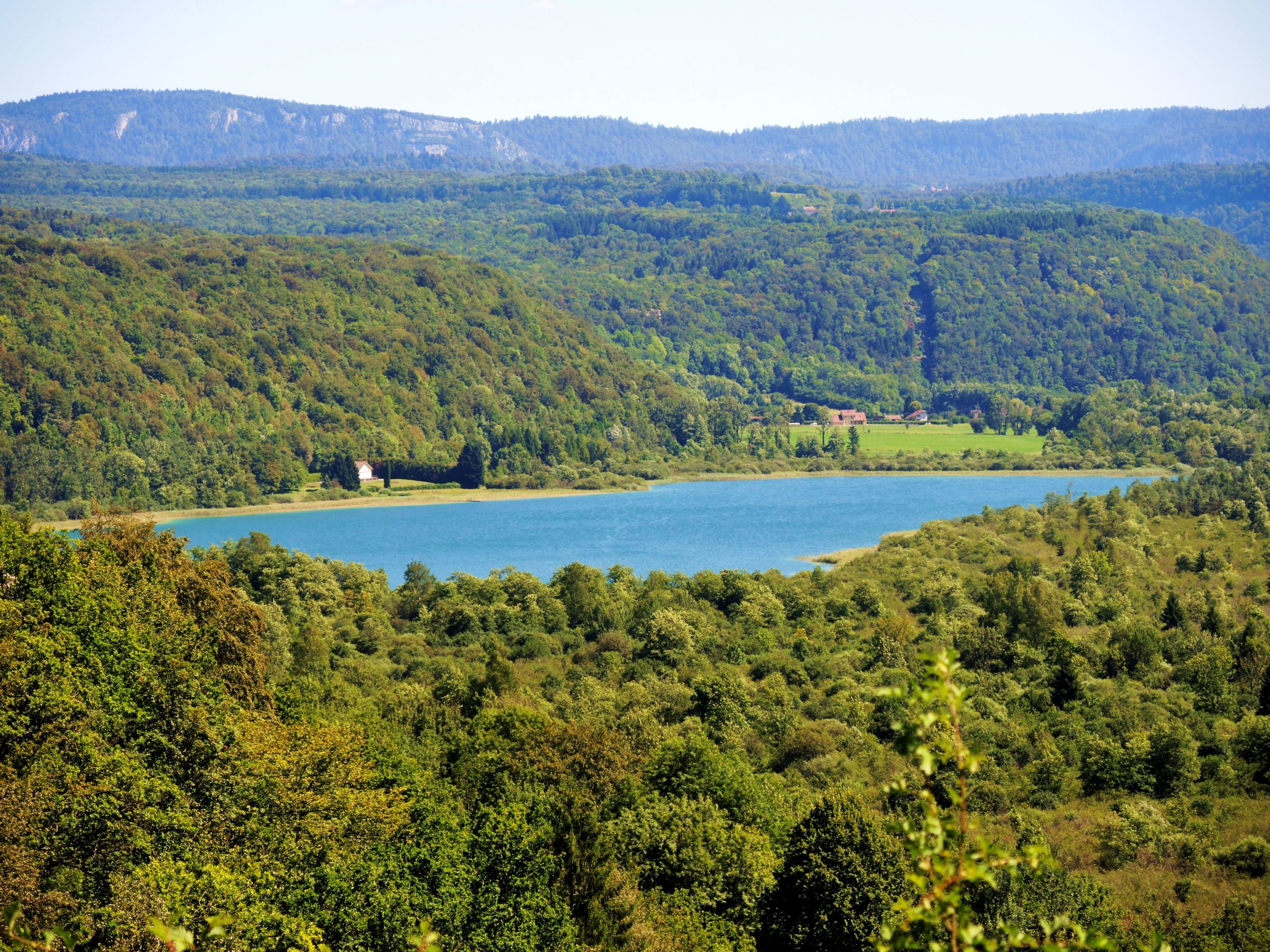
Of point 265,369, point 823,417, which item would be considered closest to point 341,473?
point 265,369

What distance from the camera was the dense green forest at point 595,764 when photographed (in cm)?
1714

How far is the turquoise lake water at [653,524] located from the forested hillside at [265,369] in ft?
39.2

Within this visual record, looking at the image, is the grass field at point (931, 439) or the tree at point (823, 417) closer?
the grass field at point (931, 439)

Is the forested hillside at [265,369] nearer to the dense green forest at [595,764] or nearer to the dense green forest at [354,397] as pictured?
the dense green forest at [354,397]

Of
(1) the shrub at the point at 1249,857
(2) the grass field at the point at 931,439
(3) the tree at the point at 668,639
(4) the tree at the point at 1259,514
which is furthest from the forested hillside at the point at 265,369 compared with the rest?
(1) the shrub at the point at 1249,857

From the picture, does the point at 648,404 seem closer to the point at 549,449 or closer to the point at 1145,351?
the point at 549,449

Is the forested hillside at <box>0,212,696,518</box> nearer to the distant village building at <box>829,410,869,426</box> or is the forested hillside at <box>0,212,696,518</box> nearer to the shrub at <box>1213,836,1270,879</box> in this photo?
the distant village building at <box>829,410,869,426</box>

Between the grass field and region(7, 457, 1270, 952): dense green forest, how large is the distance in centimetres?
8935

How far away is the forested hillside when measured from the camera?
11075 centimetres

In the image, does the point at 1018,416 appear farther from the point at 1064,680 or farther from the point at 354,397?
the point at 1064,680

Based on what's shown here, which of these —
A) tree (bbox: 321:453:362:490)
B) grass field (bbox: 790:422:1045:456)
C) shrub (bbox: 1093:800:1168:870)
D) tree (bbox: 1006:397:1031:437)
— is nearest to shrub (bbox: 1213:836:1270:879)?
shrub (bbox: 1093:800:1168:870)

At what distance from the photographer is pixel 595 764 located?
26.3 m

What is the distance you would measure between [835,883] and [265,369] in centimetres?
12335

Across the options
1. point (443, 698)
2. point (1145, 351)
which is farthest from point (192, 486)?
point (1145, 351)
